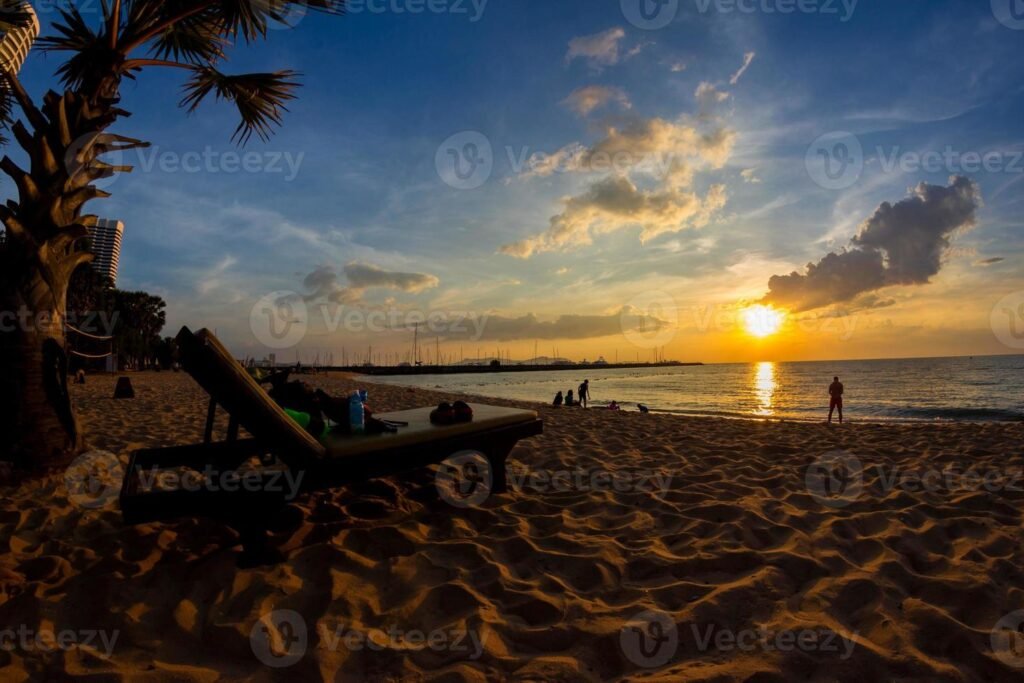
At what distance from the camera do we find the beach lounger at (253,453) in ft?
8.79

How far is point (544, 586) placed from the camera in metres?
2.94

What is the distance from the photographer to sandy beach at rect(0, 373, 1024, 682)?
2217 mm

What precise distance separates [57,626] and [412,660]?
74.1 inches

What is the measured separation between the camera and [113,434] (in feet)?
24.3

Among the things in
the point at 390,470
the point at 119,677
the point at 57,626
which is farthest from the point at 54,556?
Answer: the point at 390,470

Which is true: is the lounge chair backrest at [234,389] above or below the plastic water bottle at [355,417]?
above

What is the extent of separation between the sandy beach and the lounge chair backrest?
2.83ft

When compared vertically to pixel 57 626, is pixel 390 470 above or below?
above

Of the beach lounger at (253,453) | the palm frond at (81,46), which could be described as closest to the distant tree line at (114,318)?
the palm frond at (81,46)

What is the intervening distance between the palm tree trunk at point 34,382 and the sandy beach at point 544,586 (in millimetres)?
331

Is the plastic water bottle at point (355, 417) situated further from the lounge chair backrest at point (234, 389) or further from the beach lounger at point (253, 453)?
the lounge chair backrest at point (234, 389)

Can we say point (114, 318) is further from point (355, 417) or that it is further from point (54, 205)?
point (355, 417)

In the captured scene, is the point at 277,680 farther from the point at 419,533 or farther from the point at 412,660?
the point at 419,533

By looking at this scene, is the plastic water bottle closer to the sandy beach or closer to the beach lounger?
the beach lounger
